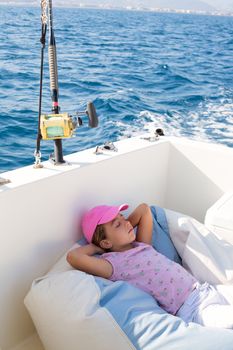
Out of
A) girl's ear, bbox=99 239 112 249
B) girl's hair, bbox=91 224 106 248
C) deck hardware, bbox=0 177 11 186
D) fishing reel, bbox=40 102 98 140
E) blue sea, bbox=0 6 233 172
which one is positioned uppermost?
fishing reel, bbox=40 102 98 140

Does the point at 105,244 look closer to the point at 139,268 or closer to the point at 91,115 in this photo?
the point at 139,268

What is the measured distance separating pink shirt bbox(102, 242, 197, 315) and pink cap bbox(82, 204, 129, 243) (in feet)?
0.33

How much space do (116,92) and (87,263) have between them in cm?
648

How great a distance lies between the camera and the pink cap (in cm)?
161

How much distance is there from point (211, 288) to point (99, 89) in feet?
21.6

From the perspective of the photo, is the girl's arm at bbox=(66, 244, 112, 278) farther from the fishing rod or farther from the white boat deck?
the fishing rod

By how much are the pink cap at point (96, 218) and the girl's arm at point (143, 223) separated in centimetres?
14

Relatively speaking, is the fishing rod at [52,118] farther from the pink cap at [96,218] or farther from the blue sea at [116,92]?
the pink cap at [96,218]

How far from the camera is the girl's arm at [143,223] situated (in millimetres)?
1759

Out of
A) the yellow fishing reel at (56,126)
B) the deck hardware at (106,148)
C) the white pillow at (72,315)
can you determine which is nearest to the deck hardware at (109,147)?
the deck hardware at (106,148)

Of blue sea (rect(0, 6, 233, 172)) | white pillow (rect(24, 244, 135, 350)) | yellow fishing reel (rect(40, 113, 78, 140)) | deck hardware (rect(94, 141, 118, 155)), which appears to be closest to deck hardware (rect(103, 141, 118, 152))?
deck hardware (rect(94, 141, 118, 155))

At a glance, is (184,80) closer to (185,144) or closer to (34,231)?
(185,144)

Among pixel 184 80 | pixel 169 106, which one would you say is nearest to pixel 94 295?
pixel 169 106

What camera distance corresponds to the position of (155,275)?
158 centimetres
